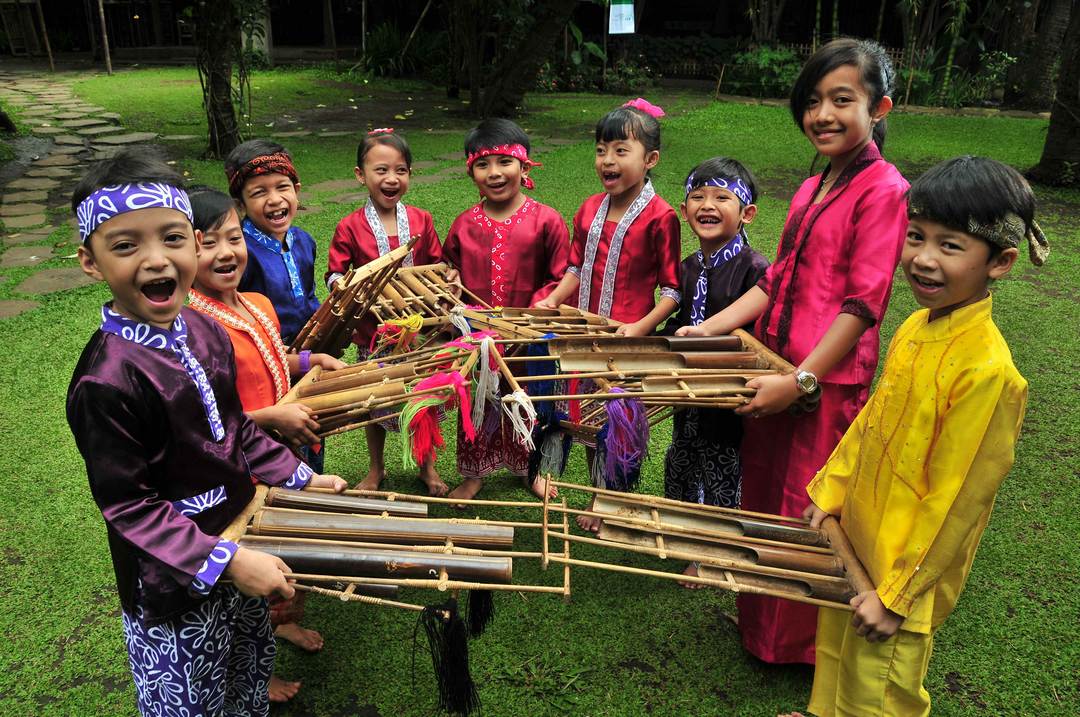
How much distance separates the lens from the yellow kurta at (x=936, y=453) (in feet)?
5.24

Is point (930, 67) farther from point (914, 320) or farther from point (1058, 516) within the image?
point (914, 320)

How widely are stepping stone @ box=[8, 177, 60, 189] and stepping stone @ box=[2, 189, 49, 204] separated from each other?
18 centimetres

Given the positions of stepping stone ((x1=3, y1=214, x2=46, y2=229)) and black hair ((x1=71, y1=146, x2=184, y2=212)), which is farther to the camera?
stepping stone ((x1=3, y1=214, x2=46, y2=229))

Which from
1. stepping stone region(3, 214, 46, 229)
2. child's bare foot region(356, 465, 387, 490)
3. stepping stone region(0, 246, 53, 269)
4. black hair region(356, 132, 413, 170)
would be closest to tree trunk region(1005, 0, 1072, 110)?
black hair region(356, 132, 413, 170)

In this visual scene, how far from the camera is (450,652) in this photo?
175 cm

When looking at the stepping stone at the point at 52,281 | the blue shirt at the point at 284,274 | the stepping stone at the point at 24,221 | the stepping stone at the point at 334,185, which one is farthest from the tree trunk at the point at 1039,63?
the stepping stone at the point at 24,221

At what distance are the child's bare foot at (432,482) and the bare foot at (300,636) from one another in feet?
3.19

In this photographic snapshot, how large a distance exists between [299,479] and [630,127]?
1.80m

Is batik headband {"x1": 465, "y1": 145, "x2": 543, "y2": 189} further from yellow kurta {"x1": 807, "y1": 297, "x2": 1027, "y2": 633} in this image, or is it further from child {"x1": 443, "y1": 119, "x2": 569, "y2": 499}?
yellow kurta {"x1": 807, "y1": 297, "x2": 1027, "y2": 633}

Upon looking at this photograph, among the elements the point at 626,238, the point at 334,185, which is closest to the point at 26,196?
the point at 334,185

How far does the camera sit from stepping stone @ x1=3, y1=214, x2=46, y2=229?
6770 mm

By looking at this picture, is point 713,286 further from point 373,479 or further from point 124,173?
point 124,173

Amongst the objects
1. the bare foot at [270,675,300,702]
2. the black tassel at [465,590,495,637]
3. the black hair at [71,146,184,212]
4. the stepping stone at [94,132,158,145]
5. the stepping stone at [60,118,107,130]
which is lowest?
the bare foot at [270,675,300,702]

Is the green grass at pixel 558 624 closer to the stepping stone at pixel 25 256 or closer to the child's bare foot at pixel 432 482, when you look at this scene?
the child's bare foot at pixel 432 482
